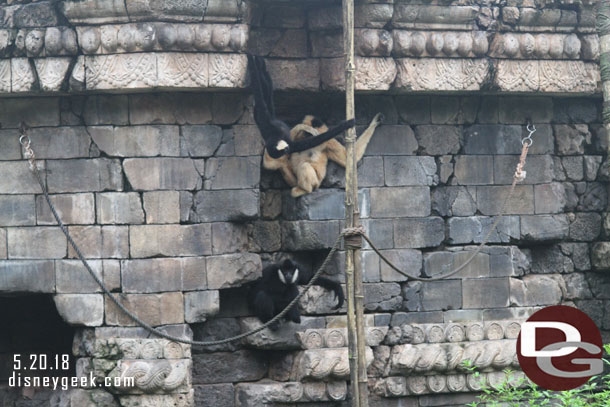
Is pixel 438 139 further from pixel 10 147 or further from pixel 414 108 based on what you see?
pixel 10 147

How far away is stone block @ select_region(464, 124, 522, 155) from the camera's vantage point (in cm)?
956

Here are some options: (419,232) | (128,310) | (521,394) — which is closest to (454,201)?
(419,232)

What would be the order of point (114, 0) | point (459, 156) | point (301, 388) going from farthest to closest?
point (459, 156)
point (301, 388)
point (114, 0)

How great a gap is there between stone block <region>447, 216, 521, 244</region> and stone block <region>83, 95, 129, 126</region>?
128 inches

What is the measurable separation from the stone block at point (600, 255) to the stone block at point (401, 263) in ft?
6.56

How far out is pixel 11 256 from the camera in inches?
337

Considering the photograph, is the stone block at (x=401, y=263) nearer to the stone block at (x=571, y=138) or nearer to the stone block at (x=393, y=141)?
the stone block at (x=393, y=141)

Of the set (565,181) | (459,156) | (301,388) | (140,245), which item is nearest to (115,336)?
(140,245)

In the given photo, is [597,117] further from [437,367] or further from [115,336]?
[115,336]

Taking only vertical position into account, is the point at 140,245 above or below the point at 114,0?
below

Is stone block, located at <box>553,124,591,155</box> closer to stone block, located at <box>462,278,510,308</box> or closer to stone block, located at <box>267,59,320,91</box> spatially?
stone block, located at <box>462,278,510,308</box>

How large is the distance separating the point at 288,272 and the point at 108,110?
2.10 m

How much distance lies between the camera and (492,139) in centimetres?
962

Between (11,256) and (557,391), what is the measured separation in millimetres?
5144
